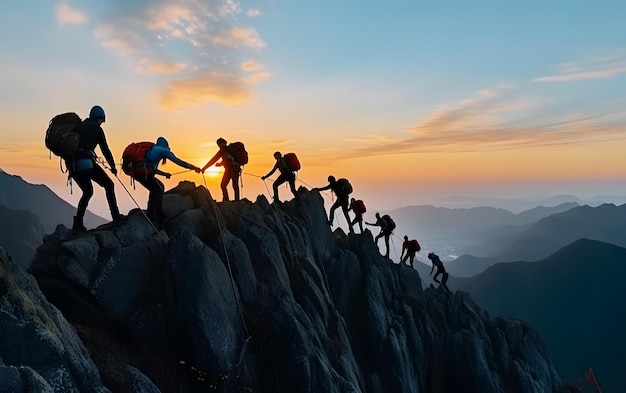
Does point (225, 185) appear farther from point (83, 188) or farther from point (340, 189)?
point (340, 189)

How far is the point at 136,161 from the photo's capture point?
1667 centimetres

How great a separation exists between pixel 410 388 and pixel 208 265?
20411 millimetres

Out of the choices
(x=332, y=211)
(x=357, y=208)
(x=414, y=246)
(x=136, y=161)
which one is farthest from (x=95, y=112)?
(x=414, y=246)

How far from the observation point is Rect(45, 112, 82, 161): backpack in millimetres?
14094

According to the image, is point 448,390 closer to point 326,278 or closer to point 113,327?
point 326,278

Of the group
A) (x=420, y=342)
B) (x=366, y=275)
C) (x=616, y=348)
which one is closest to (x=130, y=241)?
(x=366, y=275)

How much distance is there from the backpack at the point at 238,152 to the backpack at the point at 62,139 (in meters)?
9.88

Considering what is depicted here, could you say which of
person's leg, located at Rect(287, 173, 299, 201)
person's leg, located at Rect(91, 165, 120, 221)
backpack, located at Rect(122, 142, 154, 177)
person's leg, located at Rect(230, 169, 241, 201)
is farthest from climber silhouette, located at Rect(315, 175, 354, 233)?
person's leg, located at Rect(91, 165, 120, 221)

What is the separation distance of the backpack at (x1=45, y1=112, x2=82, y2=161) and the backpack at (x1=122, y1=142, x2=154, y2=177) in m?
2.61

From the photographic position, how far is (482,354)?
117 ft

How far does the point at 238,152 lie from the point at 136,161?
26.0 feet

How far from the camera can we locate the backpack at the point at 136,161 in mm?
16672

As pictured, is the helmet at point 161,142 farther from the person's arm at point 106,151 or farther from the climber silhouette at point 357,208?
the climber silhouette at point 357,208

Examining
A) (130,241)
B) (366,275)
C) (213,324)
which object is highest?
(130,241)
